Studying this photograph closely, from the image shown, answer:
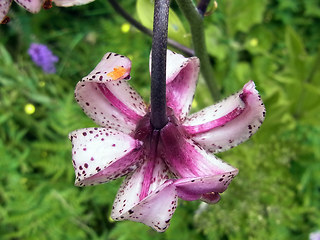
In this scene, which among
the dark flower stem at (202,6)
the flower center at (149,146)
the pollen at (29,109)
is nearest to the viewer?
the flower center at (149,146)

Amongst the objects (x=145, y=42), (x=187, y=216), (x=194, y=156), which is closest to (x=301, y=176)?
(x=187, y=216)

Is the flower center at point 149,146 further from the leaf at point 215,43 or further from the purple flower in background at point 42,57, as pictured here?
the leaf at point 215,43

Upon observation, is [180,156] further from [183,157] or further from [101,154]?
[101,154]

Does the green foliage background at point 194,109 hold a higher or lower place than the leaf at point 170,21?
lower

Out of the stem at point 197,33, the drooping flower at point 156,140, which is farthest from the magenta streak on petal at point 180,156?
the stem at point 197,33

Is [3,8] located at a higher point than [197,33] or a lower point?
higher

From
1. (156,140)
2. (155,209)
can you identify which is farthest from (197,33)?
(155,209)
